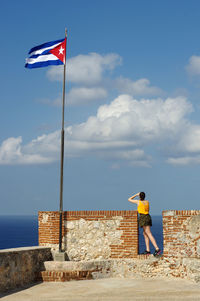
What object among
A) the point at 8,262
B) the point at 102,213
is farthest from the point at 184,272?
the point at 8,262

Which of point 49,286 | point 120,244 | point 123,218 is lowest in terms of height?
point 49,286

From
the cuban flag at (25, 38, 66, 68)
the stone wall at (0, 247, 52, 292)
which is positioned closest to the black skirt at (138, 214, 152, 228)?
the stone wall at (0, 247, 52, 292)

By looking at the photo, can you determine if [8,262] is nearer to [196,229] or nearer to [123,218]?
[123,218]

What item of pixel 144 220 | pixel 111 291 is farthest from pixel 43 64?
pixel 111 291

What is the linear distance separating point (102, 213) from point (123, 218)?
2.15 feet

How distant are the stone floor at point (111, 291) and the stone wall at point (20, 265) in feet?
1.25

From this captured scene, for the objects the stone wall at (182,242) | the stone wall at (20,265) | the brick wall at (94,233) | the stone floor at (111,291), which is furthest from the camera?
the brick wall at (94,233)

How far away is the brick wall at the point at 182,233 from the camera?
10.7 m

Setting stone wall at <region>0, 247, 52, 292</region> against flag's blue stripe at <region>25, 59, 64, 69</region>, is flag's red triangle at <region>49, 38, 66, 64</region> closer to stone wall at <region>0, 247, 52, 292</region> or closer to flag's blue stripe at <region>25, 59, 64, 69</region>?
flag's blue stripe at <region>25, 59, 64, 69</region>

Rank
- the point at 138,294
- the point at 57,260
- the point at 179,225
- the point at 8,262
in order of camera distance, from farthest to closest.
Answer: the point at 57,260, the point at 179,225, the point at 8,262, the point at 138,294

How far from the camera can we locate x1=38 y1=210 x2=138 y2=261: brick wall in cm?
1155

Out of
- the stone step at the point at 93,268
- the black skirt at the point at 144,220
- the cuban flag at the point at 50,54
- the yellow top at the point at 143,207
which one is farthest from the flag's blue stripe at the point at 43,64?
the stone step at the point at 93,268

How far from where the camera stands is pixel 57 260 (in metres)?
11.8

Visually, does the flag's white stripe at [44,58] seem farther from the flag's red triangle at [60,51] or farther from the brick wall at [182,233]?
the brick wall at [182,233]
